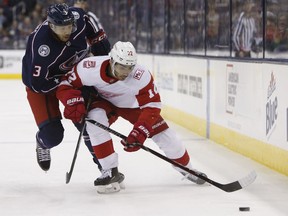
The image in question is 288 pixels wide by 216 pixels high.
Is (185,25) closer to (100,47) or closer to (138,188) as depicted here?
(100,47)

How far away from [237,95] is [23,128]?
258cm

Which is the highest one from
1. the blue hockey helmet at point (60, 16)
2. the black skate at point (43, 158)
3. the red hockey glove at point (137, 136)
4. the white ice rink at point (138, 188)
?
the blue hockey helmet at point (60, 16)

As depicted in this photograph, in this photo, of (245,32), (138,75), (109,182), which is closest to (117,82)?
(138,75)

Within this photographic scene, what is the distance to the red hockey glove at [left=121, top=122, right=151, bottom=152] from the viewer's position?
448 cm

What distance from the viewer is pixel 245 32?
6711 mm

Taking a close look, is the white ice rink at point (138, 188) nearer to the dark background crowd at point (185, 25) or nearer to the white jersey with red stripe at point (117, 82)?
the white jersey with red stripe at point (117, 82)

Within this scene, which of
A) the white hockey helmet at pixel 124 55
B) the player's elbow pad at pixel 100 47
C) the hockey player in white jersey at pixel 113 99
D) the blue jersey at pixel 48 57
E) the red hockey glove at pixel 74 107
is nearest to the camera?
the white hockey helmet at pixel 124 55

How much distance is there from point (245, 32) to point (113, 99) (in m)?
2.18

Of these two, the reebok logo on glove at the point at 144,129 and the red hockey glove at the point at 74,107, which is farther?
the red hockey glove at the point at 74,107

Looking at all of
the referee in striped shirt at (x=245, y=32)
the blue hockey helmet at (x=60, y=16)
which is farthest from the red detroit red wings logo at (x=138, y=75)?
the referee in striped shirt at (x=245, y=32)

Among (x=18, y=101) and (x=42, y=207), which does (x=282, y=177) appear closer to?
(x=42, y=207)

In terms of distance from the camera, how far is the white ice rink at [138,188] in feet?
13.8

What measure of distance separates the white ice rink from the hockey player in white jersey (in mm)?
229

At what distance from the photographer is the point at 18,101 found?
460 inches
